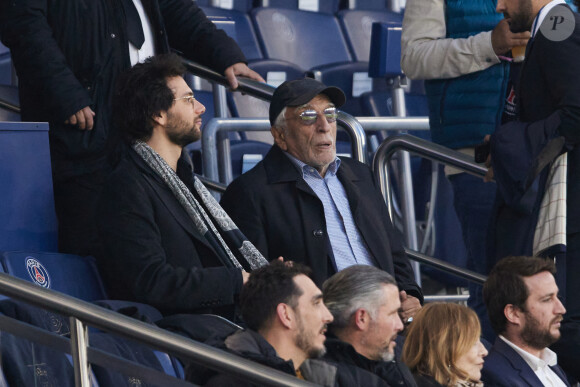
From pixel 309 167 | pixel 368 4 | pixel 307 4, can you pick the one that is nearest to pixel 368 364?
pixel 309 167

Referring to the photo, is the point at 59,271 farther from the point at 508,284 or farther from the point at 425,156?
the point at 425,156

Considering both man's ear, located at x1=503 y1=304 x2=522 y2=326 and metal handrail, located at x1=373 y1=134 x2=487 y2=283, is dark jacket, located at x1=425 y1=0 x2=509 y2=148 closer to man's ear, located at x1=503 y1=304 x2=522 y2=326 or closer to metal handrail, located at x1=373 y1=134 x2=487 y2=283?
metal handrail, located at x1=373 y1=134 x2=487 y2=283

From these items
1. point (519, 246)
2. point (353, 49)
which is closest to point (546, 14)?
point (519, 246)

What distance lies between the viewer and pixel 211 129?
187 inches

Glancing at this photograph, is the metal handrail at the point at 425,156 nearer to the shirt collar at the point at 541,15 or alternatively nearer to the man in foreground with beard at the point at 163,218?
the shirt collar at the point at 541,15

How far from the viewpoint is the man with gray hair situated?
3117 millimetres

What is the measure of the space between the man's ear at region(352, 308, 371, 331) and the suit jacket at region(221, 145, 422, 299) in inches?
22.6

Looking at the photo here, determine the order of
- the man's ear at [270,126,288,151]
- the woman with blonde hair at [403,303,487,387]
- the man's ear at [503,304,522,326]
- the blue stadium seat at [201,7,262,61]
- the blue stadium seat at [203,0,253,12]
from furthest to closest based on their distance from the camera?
the blue stadium seat at [203,0,253,12] < the blue stadium seat at [201,7,262,61] < the man's ear at [270,126,288,151] < the man's ear at [503,304,522,326] < the woman with blonde hair at [403,303,487,387]

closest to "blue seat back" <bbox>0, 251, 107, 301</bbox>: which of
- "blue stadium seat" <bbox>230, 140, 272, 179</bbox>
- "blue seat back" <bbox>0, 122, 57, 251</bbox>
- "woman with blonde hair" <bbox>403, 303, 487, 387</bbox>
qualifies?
"blue seat back" <bbox>0, 122, 57, 251</bbox>

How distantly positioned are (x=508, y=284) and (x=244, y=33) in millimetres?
4177

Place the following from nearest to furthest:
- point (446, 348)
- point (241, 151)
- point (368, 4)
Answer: point (446, 348)
point (241, 151)
point (368, 4)

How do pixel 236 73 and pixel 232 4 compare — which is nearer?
pixel 236 73

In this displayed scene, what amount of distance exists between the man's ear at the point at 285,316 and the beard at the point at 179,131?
3.10 feet

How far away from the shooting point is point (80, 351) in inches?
105
